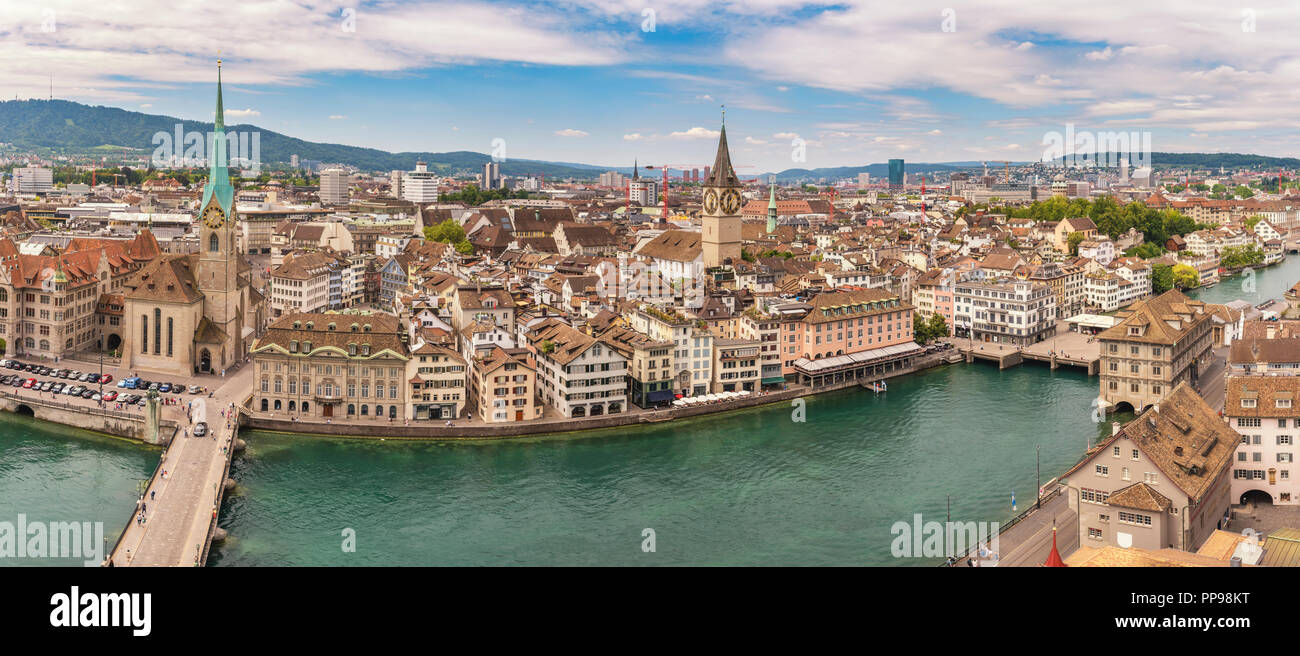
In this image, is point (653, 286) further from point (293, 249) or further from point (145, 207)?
point (145, 207)

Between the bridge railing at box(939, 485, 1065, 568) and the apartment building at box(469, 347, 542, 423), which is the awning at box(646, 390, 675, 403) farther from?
the bridge railing at box(939, 485, 1065, 568)

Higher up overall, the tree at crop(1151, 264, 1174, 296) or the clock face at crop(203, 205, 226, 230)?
the clock face at crop(203, 205, 226, 230)

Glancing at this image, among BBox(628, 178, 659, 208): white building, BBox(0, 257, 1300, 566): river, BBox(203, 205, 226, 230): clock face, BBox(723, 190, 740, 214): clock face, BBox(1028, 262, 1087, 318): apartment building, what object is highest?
BBox(628, 178, 659, 208): white building

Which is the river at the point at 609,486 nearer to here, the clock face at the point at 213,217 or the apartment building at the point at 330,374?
the apartment building at the point at 330,374

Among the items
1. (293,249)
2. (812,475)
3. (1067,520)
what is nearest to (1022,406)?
(812,475)

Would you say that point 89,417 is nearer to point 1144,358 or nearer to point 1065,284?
point 1144,358

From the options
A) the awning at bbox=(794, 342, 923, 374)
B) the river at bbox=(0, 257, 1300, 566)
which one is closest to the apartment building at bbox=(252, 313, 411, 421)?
the river at bbox=(0, 257, 1300, 566)

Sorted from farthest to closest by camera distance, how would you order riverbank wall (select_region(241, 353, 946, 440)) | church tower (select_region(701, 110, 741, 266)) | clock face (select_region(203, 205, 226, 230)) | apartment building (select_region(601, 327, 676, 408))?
church tower (select_region(701, 110, 741, 266)), clock face (select_region(203, 205, 226, 230)), apartment building (select_region(601, 327, 676, 408)), riverbank wall (select_region(241, 353, 946, 440))
